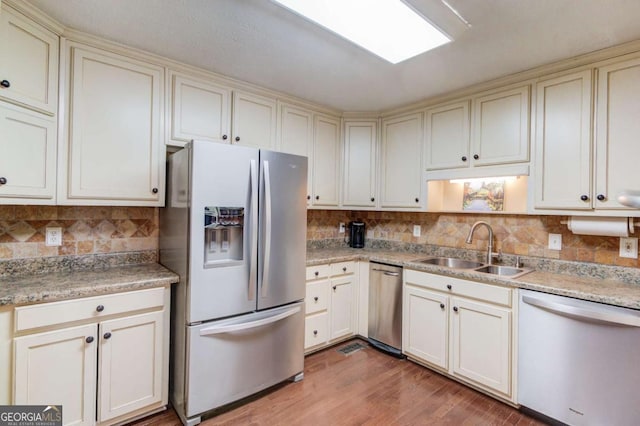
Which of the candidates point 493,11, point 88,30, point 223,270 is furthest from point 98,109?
point 493,11

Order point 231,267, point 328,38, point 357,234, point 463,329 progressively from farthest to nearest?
point 357,234 < point 463,329 < point 231,267 < point 328,38

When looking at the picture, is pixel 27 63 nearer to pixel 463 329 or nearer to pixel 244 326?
pixel 244 326

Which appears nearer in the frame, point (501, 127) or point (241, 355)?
point (241, 355)

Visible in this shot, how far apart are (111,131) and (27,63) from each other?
1.60 ft

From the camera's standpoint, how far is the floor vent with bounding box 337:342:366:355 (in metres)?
2.83

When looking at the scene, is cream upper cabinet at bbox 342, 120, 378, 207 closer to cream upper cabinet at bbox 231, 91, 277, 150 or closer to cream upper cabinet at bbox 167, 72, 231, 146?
cream upper cabinet at bbox 231, 91, 277, 150

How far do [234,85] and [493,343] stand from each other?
2725 millimetres

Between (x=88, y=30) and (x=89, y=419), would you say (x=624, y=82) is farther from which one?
(x=89, y=419)

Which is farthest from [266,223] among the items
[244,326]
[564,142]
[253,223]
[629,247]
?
[629,247]

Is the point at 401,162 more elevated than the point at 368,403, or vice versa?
the point at 401,162

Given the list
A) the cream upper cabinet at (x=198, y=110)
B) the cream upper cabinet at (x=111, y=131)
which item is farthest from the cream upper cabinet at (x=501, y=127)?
the cream upper cabinet at (x=111, y=131)

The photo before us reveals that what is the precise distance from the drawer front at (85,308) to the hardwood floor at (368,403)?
74 cm

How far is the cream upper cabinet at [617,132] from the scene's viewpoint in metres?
1.84

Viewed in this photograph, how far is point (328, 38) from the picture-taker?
72.1 inches
